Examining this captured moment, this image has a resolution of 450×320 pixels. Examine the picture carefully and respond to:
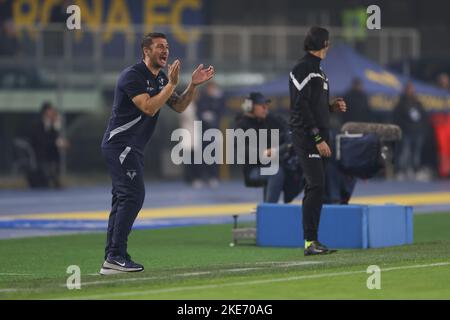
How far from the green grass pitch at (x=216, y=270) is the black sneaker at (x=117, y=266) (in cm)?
12

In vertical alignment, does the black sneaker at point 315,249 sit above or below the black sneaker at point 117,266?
below

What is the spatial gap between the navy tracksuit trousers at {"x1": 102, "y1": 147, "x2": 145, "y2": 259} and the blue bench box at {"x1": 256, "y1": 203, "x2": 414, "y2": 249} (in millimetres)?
3030

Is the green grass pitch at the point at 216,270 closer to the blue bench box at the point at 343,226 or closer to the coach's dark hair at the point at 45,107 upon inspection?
the blue bench box at the point at 343,226

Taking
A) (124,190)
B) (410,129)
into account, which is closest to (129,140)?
(124,190)

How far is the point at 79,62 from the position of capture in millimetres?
29359

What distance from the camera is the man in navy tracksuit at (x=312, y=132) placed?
46.0 feet

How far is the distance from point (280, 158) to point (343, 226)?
1.91m

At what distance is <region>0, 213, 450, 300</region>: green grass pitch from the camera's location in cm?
1074

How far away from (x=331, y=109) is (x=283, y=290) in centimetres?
392

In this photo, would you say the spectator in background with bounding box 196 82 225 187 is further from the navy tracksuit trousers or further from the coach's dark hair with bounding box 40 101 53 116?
the navy tracksuit trousers

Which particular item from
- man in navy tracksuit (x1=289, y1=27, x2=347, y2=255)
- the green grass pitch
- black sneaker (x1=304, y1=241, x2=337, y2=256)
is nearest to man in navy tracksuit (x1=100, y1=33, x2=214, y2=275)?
the green grass pitch

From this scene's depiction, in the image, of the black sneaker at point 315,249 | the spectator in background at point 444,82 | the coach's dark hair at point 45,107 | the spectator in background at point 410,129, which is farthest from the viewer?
the spectator in background at point 444,82

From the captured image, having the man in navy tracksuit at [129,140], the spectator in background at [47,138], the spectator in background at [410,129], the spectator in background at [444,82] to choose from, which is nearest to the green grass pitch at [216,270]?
the man in navy tracksuit at [129,140]

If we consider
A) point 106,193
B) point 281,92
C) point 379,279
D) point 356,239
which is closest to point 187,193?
point 106,193
